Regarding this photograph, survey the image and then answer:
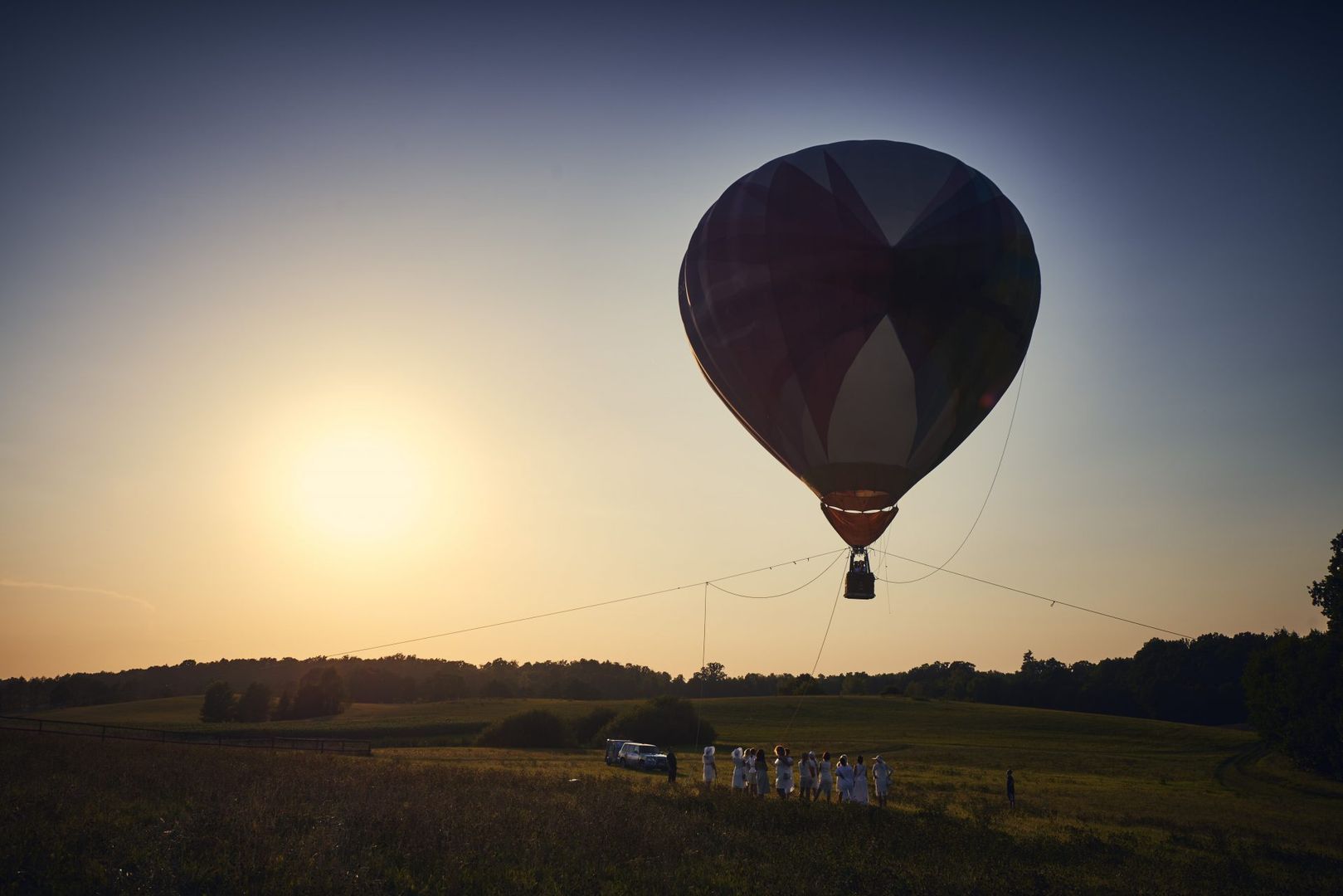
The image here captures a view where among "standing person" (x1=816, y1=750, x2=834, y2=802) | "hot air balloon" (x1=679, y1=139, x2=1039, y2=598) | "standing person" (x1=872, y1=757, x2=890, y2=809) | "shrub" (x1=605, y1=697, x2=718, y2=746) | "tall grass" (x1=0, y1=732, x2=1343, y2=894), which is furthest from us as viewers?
"shrub" (x1=605, y1=697, x2=718, y2=746)

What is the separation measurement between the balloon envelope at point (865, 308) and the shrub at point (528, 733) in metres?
42.9

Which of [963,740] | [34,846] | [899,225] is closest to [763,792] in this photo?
[899,225]

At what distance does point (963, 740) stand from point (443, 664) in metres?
112

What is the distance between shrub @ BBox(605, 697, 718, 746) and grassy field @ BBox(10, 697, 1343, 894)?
26.4 metres

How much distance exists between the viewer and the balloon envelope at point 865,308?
21.8 meters

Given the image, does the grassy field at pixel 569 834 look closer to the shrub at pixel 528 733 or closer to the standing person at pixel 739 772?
the standing person at pixel 739 772

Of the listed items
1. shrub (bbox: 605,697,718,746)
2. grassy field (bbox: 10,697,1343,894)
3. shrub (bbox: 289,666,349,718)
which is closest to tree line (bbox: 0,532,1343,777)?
shrub (bbox: 289,666,349,718)

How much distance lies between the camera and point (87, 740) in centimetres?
3384

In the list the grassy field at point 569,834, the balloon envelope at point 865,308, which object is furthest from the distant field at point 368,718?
the balloon envelope at point 865,308

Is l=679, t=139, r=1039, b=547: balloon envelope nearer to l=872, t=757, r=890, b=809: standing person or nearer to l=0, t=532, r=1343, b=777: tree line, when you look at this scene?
l=872, t=757, r=890, b=809: standing person

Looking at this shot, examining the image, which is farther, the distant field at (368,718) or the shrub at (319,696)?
the shrub at (319,696)

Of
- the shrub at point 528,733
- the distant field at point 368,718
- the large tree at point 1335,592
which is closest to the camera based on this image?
the large tree at point 1335,592

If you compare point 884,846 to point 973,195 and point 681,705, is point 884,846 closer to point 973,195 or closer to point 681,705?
point 973,195

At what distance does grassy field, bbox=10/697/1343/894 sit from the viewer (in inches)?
482
